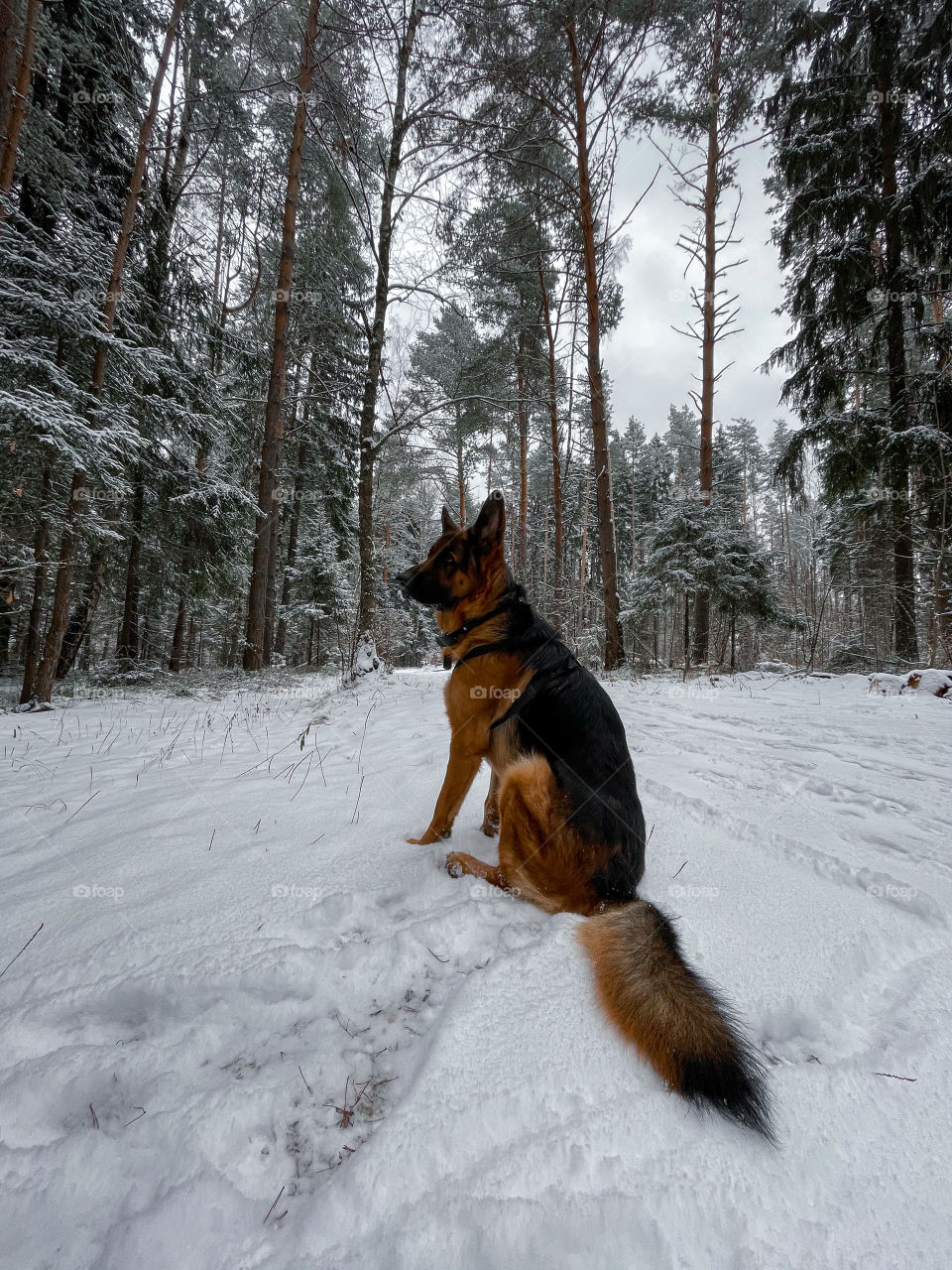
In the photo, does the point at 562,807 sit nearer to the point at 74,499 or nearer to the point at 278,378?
the point at 74,499

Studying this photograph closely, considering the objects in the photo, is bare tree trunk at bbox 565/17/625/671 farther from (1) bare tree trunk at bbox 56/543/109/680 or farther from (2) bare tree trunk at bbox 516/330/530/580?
(1) bare tree trunk at bbox 56/543/109/680

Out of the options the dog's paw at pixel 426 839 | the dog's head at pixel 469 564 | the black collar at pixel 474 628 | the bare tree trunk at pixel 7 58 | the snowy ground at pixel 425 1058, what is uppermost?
the bare tree trunk at pixel 7 58

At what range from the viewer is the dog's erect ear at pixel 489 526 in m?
2.68

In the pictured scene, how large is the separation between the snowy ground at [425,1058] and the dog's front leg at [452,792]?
142 mm

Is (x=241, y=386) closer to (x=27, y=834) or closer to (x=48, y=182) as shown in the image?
(x=48, y=182)

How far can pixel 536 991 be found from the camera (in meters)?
1.25

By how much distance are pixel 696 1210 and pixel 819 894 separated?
1.31m

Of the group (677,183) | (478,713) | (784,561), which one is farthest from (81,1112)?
(784,561)

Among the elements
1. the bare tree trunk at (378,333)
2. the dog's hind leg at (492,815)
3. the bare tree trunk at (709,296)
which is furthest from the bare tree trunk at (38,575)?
the bare tree trunk at (709,296)

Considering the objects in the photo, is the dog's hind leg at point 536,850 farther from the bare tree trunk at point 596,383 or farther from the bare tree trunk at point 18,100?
the bare tree trunk at point 18,100

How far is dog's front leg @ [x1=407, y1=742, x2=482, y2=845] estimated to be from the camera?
2133 millimetres

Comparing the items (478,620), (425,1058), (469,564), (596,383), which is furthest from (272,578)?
(425,1058)

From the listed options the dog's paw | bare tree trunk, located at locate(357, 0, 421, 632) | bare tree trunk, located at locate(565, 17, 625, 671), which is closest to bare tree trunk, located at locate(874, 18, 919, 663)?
bare tree trunk, located at locate(565, 17, 625, 671)

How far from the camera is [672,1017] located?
3.60ft
